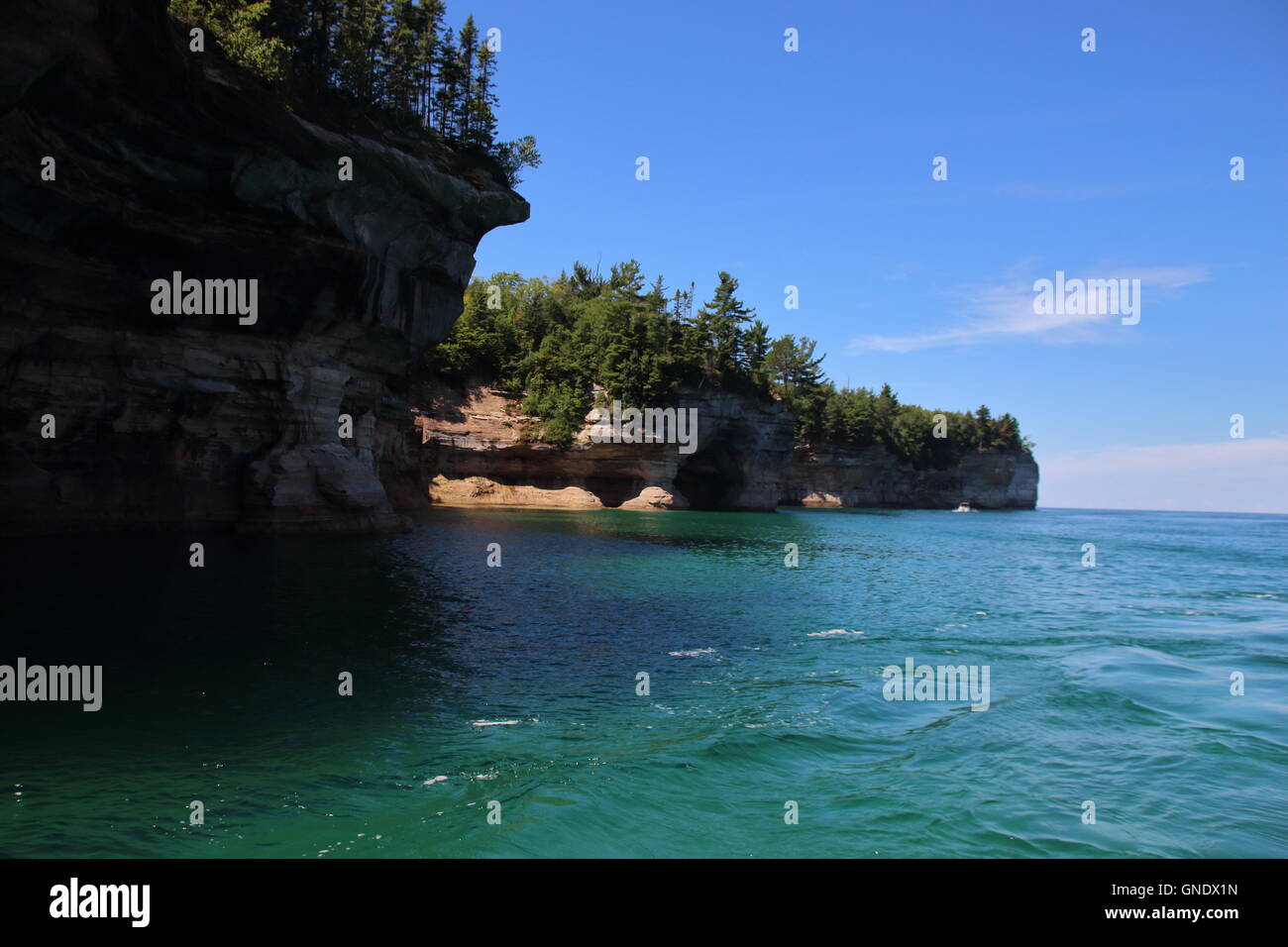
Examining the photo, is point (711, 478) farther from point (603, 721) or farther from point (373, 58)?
point (603, 721)

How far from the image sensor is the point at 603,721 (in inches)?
389

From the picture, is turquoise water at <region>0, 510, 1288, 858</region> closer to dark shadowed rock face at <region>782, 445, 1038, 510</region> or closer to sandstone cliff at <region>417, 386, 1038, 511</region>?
sandstone cliff at <region>417, 386, 1038, 511</region>

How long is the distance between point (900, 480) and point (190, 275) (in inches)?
4168

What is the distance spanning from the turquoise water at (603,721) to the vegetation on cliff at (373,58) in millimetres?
18699

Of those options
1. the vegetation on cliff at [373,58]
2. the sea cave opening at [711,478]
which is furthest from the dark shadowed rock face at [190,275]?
the sea cave opening at [711,478]

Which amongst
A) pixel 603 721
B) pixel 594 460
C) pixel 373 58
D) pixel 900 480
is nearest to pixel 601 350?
pixel 594 460

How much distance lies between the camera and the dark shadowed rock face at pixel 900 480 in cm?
9600

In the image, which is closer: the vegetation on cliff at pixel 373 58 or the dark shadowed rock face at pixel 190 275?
the dark shadowed rock face at pixel 190 275

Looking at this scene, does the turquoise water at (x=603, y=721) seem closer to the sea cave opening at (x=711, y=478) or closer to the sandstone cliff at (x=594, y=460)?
the sandstone cliff at (x=594, y=460)

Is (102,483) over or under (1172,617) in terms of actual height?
over

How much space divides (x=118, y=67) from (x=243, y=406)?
44.7 ft

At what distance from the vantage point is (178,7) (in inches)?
993
